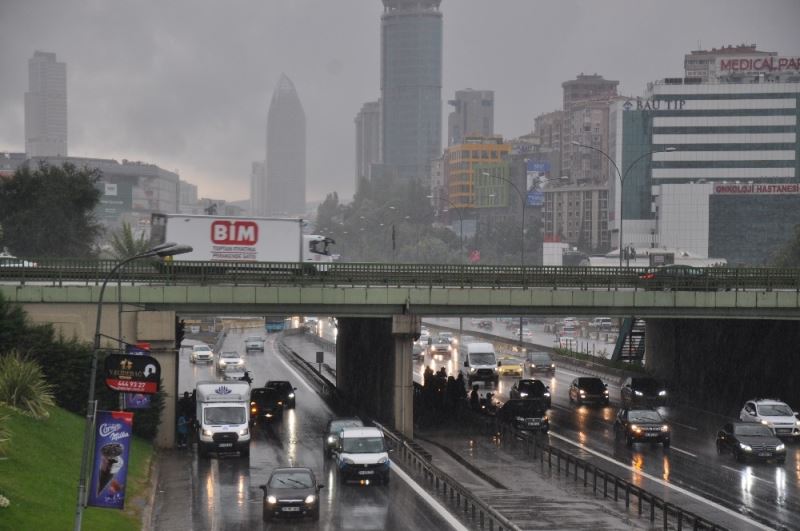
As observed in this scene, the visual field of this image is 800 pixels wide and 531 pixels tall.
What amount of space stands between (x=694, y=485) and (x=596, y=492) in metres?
3.77

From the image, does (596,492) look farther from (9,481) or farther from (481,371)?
(481,371)

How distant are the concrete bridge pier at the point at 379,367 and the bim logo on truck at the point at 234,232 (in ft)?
26.9

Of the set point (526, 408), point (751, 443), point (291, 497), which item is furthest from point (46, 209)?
point (291, 497)

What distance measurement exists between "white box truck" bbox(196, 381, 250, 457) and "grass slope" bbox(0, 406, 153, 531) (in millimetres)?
4847

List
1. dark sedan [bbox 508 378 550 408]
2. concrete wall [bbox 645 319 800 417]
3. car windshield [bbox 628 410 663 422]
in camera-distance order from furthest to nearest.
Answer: dark sedan [bbox 508 378 550 408] → concrete wall [bbox 645 319 800 417] → car windshield [bbox 628 410 663 422]

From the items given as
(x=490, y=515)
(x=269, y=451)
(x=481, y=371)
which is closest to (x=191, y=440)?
(x=269, y=451)

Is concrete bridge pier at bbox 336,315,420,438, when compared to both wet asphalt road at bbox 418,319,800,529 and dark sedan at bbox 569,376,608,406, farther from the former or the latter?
dark sedan at bbox 569,376,608,406

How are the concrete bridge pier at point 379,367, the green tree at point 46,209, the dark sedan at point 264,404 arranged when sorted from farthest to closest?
the green tree at point 46,209
the dark sedan at point 264,404
the concrete bridge pier at point 379,367

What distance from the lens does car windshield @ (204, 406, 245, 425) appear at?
46.9 metres

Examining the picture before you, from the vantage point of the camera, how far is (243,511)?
1415 inches

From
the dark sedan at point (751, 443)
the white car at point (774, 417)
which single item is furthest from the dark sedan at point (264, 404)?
the white car at point (774, 417)

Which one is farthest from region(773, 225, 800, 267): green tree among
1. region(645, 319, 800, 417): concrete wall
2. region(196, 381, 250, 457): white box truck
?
region(196, 381, 250, 457): white box truck

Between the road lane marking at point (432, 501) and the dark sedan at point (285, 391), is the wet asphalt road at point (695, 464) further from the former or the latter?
the dark sedan at point (285, 391)

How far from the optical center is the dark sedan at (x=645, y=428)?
165ft
